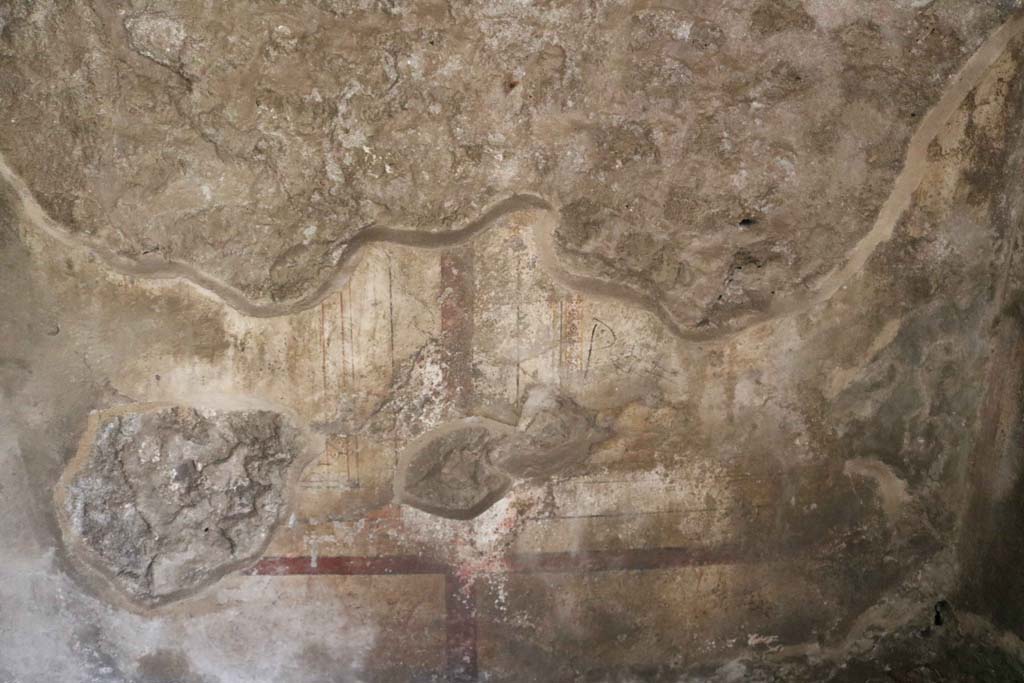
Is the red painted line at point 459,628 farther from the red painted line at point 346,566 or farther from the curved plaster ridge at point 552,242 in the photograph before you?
the curved plaster ridge at point 552,242

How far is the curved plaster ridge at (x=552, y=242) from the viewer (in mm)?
2885

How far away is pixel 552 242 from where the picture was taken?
2992mm

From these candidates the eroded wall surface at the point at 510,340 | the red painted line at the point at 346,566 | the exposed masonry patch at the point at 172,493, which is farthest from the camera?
the red painted line at the point at 346,566

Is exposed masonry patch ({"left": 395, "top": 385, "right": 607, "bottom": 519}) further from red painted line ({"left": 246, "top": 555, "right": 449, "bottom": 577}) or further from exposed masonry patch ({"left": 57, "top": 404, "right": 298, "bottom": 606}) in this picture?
exposed masonry patch ({"left": 57, "top": 404, "right": 298, "bottom": 606})

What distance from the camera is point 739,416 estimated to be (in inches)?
125

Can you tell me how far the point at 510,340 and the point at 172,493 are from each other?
1294 millimetres

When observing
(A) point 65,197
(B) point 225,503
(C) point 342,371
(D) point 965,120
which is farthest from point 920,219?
(A) point 65,197

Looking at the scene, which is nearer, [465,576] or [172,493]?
[172,493]

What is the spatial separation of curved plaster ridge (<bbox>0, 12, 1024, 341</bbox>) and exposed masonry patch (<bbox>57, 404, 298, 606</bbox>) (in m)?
0.45

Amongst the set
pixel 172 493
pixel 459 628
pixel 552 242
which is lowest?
pixel 459 628

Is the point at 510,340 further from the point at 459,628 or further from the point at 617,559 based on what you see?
the point at 459,628

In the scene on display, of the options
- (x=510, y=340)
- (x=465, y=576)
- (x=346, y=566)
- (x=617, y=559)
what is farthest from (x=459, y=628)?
(x=510, y=340)

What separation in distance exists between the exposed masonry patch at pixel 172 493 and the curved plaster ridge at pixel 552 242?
0.45 metres

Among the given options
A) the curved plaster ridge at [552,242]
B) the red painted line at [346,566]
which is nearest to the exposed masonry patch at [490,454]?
the red painted line at [346,566]
